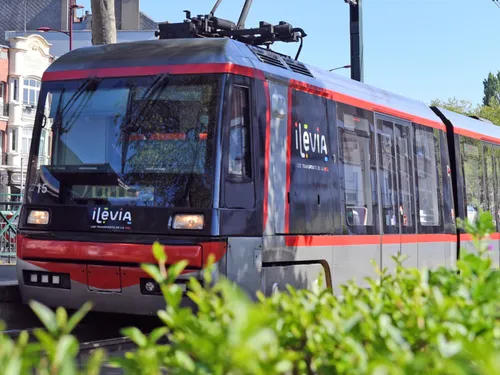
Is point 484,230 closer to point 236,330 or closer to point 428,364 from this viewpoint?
point 428,364

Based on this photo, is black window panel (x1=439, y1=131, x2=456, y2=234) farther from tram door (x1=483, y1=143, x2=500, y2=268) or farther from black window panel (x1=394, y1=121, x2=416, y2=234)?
tram door (x1=483, y1=143, x2=500, y2=268)

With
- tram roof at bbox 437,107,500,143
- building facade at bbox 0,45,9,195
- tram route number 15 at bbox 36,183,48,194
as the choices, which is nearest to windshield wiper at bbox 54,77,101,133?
tram route number 15 at bbox 36,183,48,194

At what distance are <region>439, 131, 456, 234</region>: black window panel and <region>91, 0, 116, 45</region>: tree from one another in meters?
5.38

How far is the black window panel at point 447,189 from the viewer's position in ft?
47.5

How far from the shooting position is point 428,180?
45.7 feet

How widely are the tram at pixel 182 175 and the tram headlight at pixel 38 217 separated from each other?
0.02 m

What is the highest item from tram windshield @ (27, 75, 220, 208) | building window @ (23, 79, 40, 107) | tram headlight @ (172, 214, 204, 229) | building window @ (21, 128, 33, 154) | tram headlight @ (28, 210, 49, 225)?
building window @ (23, 79, 40, 107)

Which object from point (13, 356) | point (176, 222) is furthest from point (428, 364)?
point (176, 222)

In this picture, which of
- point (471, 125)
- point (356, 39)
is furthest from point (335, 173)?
point (356, 39)

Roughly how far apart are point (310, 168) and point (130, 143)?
2.10 m

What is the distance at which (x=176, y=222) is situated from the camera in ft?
30.0

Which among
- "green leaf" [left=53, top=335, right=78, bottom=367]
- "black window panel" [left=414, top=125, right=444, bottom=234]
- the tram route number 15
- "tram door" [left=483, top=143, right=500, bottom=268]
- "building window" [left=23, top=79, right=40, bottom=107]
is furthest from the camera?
"building window" [left=23, top=79, right=40, bottom=107]

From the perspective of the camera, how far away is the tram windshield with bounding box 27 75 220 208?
927 cm

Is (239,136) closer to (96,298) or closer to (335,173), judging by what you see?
(335,173)
